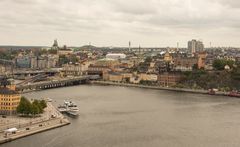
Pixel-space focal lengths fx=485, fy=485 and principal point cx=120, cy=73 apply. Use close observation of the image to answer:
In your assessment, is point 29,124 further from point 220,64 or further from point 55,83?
point 220,64

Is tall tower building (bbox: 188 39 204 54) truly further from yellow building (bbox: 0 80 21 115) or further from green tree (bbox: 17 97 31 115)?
green tree (bbox: 17 97 31 115)

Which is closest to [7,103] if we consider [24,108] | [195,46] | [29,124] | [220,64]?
[24,108]

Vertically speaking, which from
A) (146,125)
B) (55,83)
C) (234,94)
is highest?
(55,83)

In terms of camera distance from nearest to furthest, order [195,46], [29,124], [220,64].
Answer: [29,124]
[220,64]
[195,46]

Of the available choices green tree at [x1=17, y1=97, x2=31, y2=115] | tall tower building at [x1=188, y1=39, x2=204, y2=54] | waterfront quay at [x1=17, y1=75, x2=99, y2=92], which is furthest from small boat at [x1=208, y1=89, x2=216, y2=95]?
tall tower building at [x1=188, y1=39, x2=204, y2=54]

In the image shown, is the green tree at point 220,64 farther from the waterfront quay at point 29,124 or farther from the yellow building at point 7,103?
the yellow building at point 7,103

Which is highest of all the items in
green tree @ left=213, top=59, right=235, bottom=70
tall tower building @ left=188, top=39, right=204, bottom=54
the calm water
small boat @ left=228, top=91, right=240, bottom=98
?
tall tower building @ left=188, top=39, right=204, bottom=54

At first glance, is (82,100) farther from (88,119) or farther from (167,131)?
(167,131)
